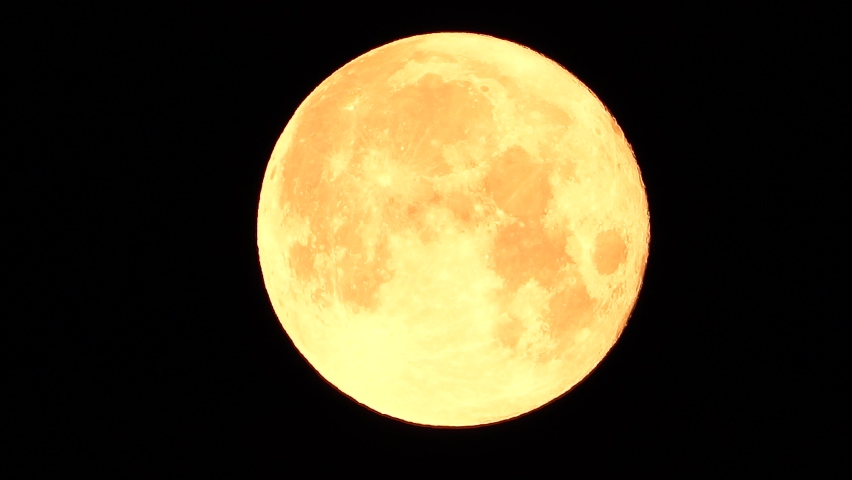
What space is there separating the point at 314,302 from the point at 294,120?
1106 millimetres

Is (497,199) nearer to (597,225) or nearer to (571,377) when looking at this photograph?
(597,225)

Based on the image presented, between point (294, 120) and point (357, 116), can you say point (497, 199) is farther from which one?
point (294, 120)

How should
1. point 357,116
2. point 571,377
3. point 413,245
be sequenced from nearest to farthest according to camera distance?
point 413,245 < point 357,116 < point 571,377

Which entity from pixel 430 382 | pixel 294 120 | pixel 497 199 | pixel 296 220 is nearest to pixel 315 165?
pixel 296 220

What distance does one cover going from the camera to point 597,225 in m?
3.40

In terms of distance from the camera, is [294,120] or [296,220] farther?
[294,120]

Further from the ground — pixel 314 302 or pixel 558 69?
pixel 558 69

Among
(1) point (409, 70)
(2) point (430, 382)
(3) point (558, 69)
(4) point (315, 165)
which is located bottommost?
(2) point (430, 382)

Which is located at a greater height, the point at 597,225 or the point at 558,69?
the point at 558,69

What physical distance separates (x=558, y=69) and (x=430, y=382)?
1.87 metres

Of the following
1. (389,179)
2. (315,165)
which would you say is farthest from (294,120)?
(389,179)

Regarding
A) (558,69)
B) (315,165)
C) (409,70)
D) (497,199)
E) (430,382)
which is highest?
(558,69)

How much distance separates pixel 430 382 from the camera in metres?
3.51

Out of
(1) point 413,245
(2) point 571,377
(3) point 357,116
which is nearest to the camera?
(1) point 413,245
